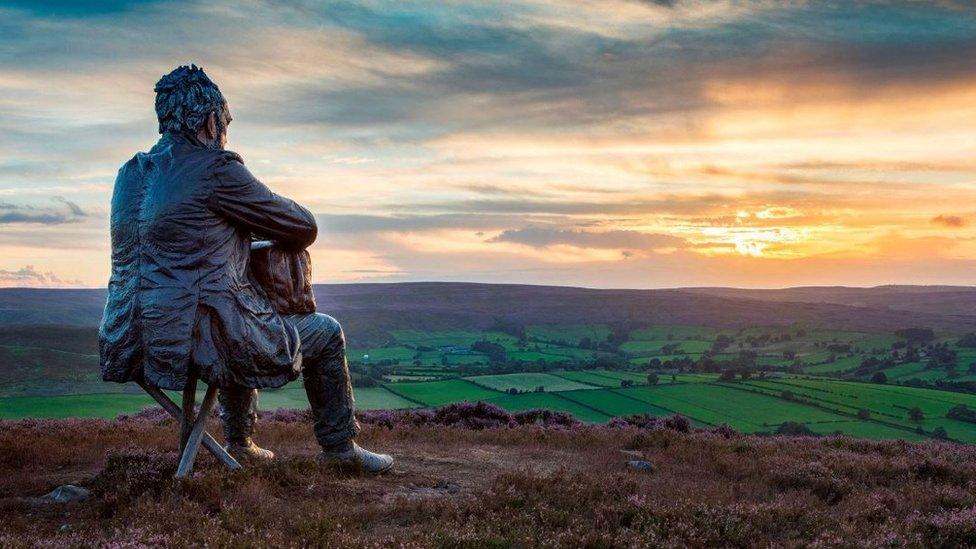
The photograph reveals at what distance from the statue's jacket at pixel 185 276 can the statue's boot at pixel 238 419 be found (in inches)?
69.0

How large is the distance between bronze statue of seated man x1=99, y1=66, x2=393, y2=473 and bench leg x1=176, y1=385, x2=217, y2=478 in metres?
A: 0.36

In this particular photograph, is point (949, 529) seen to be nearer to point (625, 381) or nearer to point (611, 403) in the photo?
point (611, 403)

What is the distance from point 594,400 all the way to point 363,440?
70.8ft

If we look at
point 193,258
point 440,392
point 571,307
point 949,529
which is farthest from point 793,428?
point 571,307

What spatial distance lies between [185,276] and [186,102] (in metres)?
1.90

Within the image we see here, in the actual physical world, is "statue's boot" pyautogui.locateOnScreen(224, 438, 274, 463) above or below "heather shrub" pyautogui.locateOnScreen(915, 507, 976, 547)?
below

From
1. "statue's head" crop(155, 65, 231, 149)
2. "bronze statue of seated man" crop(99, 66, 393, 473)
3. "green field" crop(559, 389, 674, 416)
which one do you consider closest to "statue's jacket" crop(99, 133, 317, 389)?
"bronze statue of seated man" crop(99, 66, 393, 473)

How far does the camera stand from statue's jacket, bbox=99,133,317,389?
7793mm

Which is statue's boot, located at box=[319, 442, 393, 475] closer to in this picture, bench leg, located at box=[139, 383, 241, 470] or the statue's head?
bench leg, located at box=[139, 383, 241, 470]

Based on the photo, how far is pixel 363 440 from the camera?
1343cm

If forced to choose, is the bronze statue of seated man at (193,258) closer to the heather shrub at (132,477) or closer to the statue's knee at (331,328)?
the statue's knee at (331,328)

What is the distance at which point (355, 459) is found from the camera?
960cm

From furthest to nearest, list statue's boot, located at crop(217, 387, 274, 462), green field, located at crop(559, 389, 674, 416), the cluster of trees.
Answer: green field, located at crop(559, 389, 674, 416) < the cluster of trees < statue's boot, located at crop(217, 387, 274, 462)

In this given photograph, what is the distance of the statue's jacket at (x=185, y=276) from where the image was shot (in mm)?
7793
